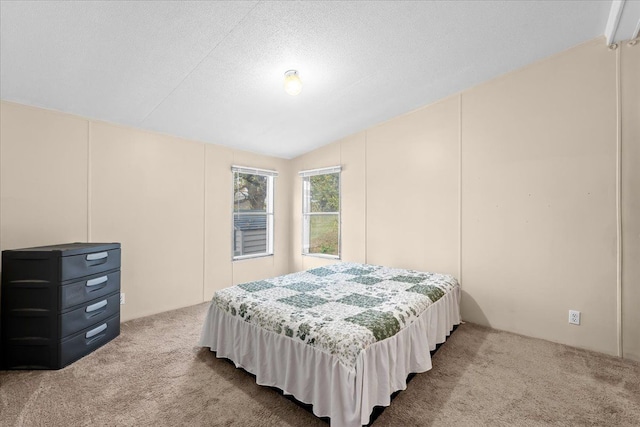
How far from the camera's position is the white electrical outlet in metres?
2.59

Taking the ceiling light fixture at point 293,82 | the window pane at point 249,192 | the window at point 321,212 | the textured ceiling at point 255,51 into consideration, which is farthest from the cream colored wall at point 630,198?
the window pane at point 249,192

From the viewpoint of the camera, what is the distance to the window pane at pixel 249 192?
434 centimetres

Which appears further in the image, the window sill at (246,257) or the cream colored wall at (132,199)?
the window sill at (246,257)

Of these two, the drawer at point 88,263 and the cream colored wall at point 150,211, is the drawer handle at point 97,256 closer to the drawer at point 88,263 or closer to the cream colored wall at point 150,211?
the drawer at point 88,263

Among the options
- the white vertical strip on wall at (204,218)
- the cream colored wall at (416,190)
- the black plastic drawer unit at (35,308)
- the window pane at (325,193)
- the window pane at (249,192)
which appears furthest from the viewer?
the window pane at (325,193)

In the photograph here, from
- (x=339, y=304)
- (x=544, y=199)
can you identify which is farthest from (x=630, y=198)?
(x=339, y=304)

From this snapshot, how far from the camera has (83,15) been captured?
5.57ft

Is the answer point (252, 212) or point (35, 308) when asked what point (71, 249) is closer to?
point (35, 308)

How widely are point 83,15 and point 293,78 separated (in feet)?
4.48

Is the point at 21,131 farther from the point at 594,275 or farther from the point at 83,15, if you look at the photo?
the point at 594,275

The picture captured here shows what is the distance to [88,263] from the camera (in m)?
2.45

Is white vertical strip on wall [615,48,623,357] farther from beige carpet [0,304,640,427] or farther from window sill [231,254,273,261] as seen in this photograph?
window sill [231,254,273,261]

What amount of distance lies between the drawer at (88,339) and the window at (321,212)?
2768 mm

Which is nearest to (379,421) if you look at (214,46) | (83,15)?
(214,46)
